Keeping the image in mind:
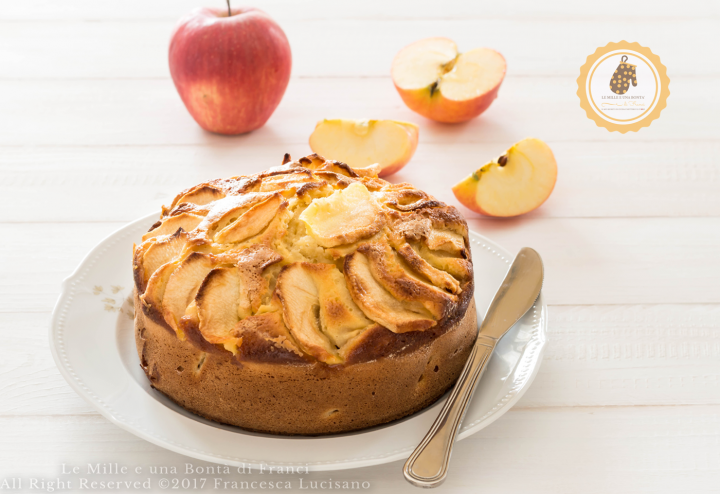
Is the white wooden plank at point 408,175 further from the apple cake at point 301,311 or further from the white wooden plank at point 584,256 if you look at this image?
the apple cake at point 301,311

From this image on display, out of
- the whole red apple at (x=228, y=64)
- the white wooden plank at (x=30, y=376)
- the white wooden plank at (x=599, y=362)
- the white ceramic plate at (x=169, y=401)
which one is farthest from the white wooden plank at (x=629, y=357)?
the whole red apple at (x=228, y=64)

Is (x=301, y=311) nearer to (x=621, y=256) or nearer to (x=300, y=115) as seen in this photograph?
(x=621, y=256)

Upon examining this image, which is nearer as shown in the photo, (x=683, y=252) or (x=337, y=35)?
(x=683, y=252)

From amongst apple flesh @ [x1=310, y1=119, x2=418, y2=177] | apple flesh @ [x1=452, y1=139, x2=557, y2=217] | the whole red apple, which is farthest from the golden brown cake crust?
the whole red apple

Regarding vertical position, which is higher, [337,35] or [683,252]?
[337,35]

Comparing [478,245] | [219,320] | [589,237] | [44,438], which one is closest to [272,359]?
[219,320]

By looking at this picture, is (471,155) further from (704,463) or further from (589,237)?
(704,463)

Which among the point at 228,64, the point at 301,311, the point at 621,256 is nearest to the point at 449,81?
the point at 228,64

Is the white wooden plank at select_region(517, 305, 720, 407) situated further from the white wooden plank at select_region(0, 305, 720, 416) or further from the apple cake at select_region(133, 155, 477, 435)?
the apple cake at select_region(133, 155, 477, 435)
